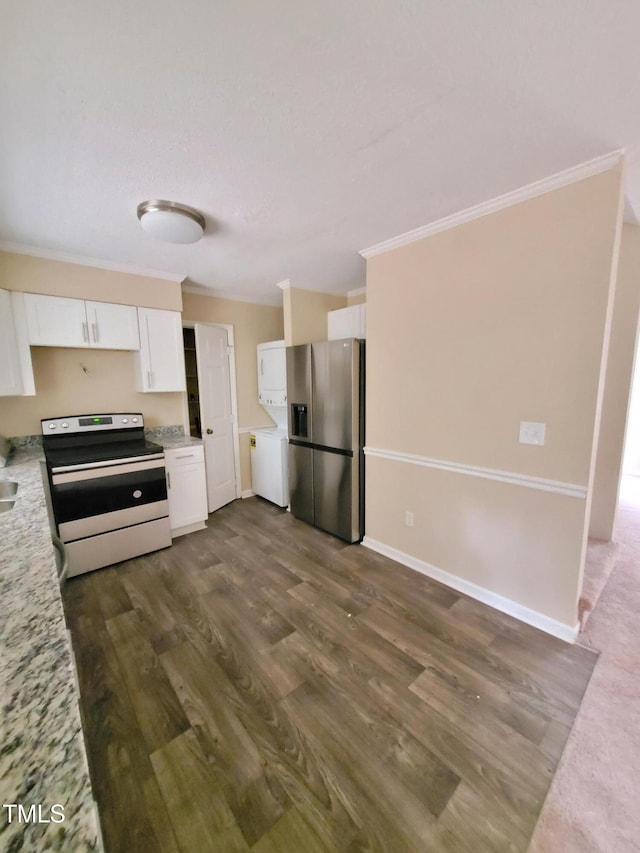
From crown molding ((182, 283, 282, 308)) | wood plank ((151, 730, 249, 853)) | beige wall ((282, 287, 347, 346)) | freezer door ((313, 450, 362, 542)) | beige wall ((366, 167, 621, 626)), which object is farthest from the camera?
crown molding ((182, 283, 282, 308))

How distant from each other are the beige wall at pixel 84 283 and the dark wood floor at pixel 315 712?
2268mm

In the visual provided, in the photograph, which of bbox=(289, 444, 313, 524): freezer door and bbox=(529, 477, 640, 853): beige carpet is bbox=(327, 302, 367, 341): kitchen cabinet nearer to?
bbox=(289, 444, 313, 524): freezer door

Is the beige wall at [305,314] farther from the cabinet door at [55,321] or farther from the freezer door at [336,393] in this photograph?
the cabinet door at [55,321]

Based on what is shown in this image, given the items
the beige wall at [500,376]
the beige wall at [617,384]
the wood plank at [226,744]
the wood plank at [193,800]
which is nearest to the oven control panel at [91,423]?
the wood plank at [226,744]

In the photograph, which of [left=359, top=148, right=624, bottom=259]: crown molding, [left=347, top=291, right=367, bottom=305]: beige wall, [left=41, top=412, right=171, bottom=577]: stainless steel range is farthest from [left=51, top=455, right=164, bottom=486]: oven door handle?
[left=347, top=291, right=367, bottom=305]: beige wall

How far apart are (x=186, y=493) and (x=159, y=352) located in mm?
1352

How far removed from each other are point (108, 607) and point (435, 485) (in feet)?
7.72

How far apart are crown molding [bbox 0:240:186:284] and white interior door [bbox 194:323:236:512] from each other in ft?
1.82

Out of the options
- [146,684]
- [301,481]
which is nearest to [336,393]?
[301,481]

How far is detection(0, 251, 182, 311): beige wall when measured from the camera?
251 cm

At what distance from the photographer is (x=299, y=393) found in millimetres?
3346

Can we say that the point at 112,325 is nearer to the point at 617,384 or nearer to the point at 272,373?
the point at 272,373

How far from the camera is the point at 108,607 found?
2.23 m

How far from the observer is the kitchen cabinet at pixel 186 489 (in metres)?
3.11
